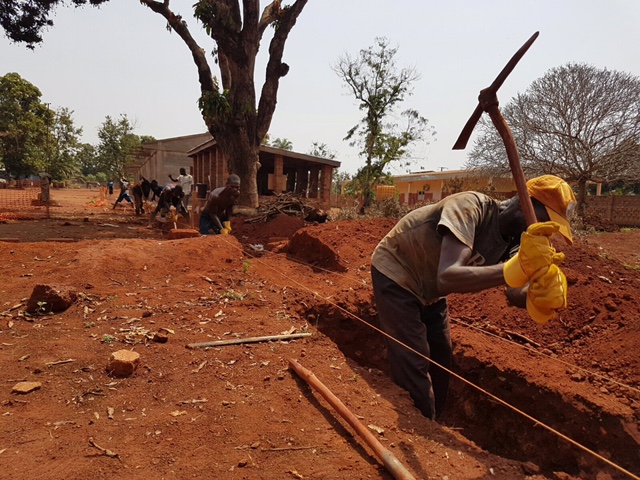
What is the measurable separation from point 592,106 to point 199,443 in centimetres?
1736

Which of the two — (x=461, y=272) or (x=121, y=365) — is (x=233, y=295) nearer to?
(x=121, y=365)

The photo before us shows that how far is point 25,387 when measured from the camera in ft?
7.55

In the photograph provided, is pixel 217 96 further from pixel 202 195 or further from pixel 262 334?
pixel 262 334

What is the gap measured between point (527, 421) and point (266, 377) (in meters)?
2.17

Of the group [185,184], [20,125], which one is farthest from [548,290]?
[20,125]

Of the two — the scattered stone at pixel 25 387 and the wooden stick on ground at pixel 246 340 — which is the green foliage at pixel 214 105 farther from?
the scattered stone at pixel 25 387

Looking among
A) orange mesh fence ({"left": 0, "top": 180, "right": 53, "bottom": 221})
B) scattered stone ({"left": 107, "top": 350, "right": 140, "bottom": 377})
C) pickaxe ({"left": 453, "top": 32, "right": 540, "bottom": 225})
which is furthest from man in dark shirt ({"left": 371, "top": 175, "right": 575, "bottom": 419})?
orange mesh fence ({"left": 0, "top": 180, "right": 53, "bottom": 221})

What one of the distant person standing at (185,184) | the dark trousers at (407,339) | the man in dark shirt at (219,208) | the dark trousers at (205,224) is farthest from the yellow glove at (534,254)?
the distant person standing at (185,184)

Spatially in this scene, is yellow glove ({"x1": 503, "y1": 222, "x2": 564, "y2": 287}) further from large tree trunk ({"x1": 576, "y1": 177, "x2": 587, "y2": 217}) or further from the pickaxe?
large tree trunk ({"x1": 576, "y1": 177, "x2": 587, "y2": 217})

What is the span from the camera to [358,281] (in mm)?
5691

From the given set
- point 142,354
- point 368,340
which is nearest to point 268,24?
point 368,340

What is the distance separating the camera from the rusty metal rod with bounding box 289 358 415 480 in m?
1.67

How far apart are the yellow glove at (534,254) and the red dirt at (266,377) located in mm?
898

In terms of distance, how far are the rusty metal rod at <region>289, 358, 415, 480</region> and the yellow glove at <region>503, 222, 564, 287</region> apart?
0.91 metres
